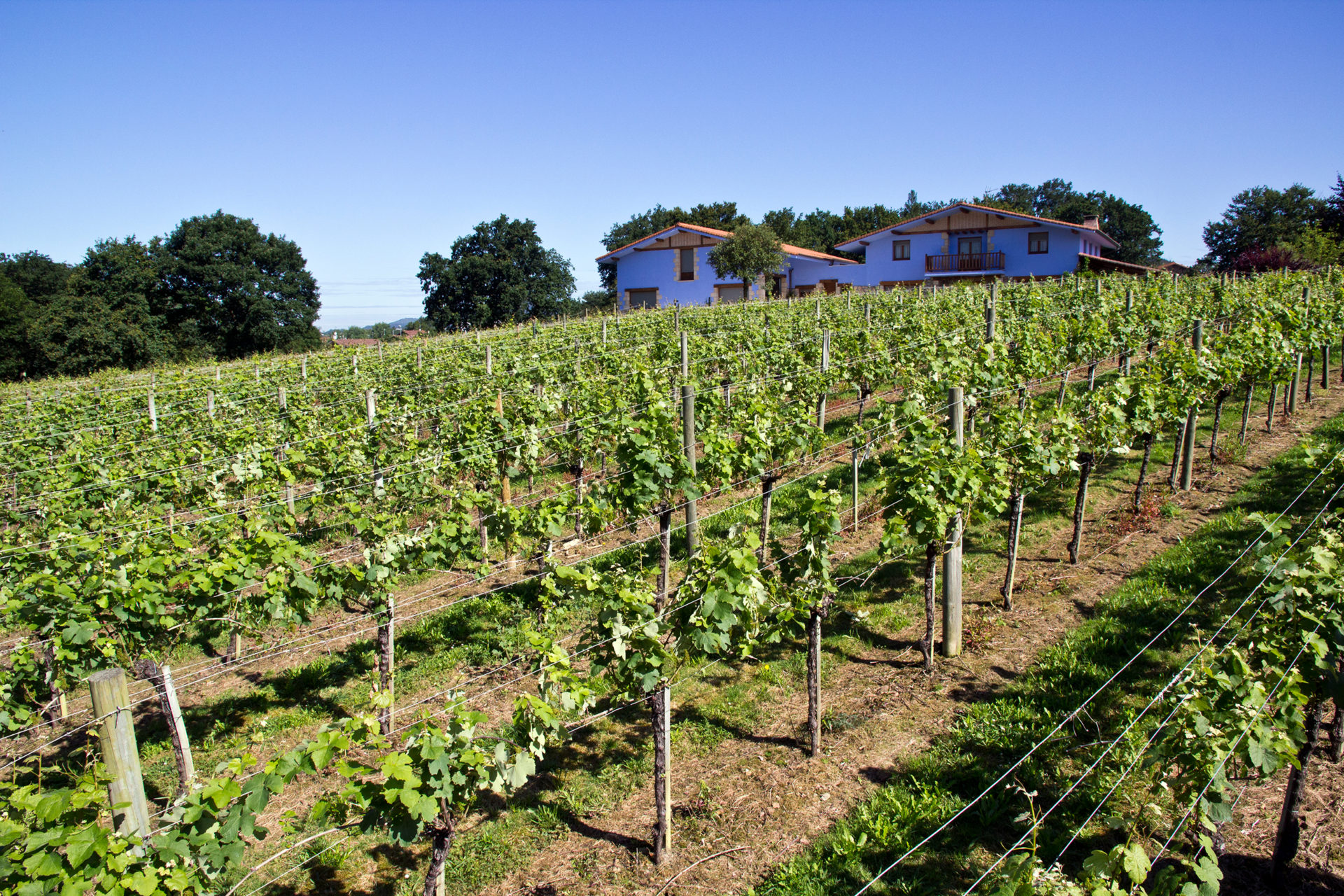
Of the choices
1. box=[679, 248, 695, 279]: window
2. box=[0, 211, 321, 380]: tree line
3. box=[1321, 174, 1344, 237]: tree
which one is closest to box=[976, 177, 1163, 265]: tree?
box=[1321, 174, 1344, 237]: tree

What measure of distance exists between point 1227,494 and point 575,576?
853 cm

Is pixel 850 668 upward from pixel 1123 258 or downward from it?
downward

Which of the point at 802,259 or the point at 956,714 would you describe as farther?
the point at 802,259

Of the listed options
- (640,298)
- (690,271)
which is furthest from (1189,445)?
(640,298)

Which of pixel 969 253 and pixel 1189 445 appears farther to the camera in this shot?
pixel 969 253

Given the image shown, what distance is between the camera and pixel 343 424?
11.1m

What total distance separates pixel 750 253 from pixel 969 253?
1181 centimetres

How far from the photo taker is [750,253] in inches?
1442

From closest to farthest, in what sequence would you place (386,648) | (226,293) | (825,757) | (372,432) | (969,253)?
1. (825,757)
2. (386,648)
3. (372,432)
4. (969,253)
5. (226,293)

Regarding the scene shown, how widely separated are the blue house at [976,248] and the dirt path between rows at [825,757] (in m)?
33.0

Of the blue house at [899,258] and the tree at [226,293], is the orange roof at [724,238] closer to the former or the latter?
Result: the blue house at [899,258]

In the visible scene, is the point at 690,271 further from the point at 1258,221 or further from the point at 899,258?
the point at 1258,221

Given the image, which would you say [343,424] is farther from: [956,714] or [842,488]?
[956,714]

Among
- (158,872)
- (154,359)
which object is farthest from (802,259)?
(158,872)
